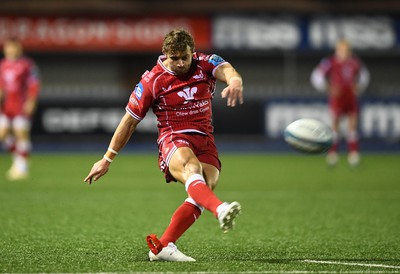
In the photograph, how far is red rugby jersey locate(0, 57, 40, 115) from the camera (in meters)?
14.5

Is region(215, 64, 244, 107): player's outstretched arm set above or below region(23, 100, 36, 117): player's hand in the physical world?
above

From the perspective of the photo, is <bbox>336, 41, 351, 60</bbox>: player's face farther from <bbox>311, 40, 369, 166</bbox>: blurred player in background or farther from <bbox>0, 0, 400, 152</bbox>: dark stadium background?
<bbox>0, 0, 400, 152</bbox>: dark stadium background

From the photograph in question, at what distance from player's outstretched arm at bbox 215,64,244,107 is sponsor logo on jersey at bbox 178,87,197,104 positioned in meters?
0.20

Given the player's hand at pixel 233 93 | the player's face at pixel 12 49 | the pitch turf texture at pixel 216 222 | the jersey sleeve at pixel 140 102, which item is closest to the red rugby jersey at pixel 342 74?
the pitch turf texture at pixel 216 222

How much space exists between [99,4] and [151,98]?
1831cm

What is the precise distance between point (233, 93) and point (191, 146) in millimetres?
701

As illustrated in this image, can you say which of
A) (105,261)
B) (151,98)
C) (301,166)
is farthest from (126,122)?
(301,166)

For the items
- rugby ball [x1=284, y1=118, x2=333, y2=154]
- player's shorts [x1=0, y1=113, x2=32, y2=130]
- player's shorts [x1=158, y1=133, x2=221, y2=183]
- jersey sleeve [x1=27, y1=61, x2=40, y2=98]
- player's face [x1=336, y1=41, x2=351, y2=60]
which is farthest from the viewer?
player's face [x1=336, y1=41, x2=351, y2=60]

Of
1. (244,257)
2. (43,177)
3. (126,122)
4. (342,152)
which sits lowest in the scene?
(342,152)

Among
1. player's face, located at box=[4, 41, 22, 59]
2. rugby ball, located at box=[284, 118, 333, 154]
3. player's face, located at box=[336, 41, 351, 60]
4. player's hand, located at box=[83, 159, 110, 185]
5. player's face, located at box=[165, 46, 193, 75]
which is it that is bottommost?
player's face, located at box=[336, 41, 351, 60]

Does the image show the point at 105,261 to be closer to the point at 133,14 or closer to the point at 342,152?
the point at 342,152

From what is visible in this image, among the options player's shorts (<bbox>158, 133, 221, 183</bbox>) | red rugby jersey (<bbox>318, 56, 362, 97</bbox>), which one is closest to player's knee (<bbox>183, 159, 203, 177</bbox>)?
player's shorts (<bbox>158, 133, 221, 183</bbox>)

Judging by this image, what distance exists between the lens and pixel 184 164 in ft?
20.1

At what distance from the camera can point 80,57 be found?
24734 millimetres
